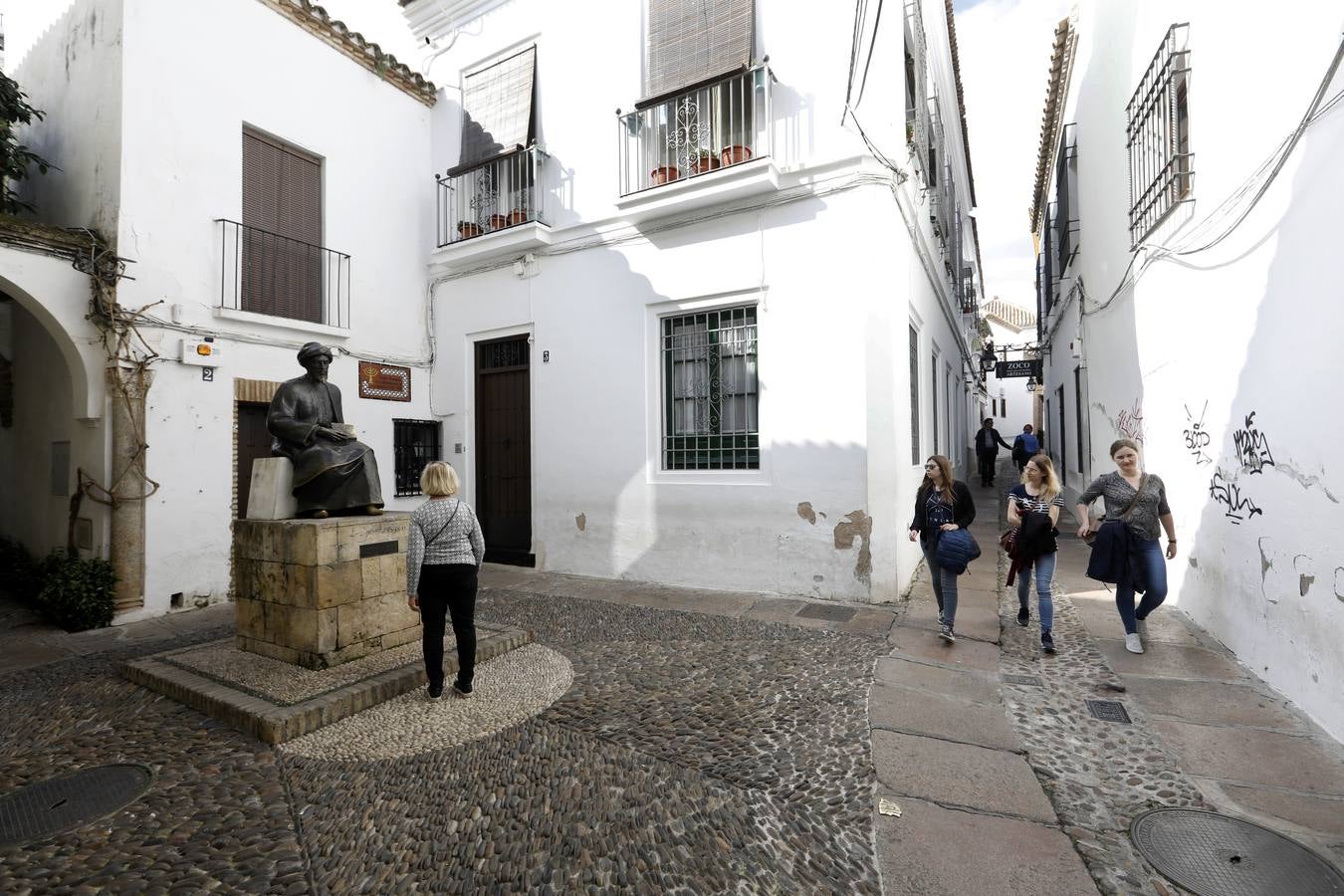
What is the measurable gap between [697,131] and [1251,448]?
18.4ft

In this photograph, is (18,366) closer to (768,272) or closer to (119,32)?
(119,32)

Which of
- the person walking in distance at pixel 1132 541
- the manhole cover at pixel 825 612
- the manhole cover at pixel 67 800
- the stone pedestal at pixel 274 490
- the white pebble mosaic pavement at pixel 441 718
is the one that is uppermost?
the stone pedestal at pixel 274 490

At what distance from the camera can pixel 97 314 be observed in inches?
243

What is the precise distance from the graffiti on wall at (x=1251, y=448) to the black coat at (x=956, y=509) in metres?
1.69

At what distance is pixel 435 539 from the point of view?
3.90 metres

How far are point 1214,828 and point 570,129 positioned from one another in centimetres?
824

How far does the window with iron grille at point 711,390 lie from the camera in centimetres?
701

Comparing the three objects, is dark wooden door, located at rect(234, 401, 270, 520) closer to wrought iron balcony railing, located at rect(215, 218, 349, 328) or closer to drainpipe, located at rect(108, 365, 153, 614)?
drainpipe, located at rect(108, 365, 153, 614)

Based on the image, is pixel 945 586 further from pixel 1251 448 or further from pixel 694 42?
pixel 694 42

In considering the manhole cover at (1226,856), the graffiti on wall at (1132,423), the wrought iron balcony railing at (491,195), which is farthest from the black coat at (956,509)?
the wrought iron balcony railing at (491,195)

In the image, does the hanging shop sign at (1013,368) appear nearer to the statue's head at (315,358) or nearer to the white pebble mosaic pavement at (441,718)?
the white pebble mosaic pavement at (441,718)

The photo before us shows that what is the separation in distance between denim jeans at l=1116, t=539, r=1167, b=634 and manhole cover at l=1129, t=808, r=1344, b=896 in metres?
2.20

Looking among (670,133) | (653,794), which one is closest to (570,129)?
(670,133)

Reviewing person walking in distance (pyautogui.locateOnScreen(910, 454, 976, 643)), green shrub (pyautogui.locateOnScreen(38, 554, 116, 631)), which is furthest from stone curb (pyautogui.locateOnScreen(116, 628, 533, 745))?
person walking in distance (pyautogui.locateOnScreen(910, 454, 976, 643))
